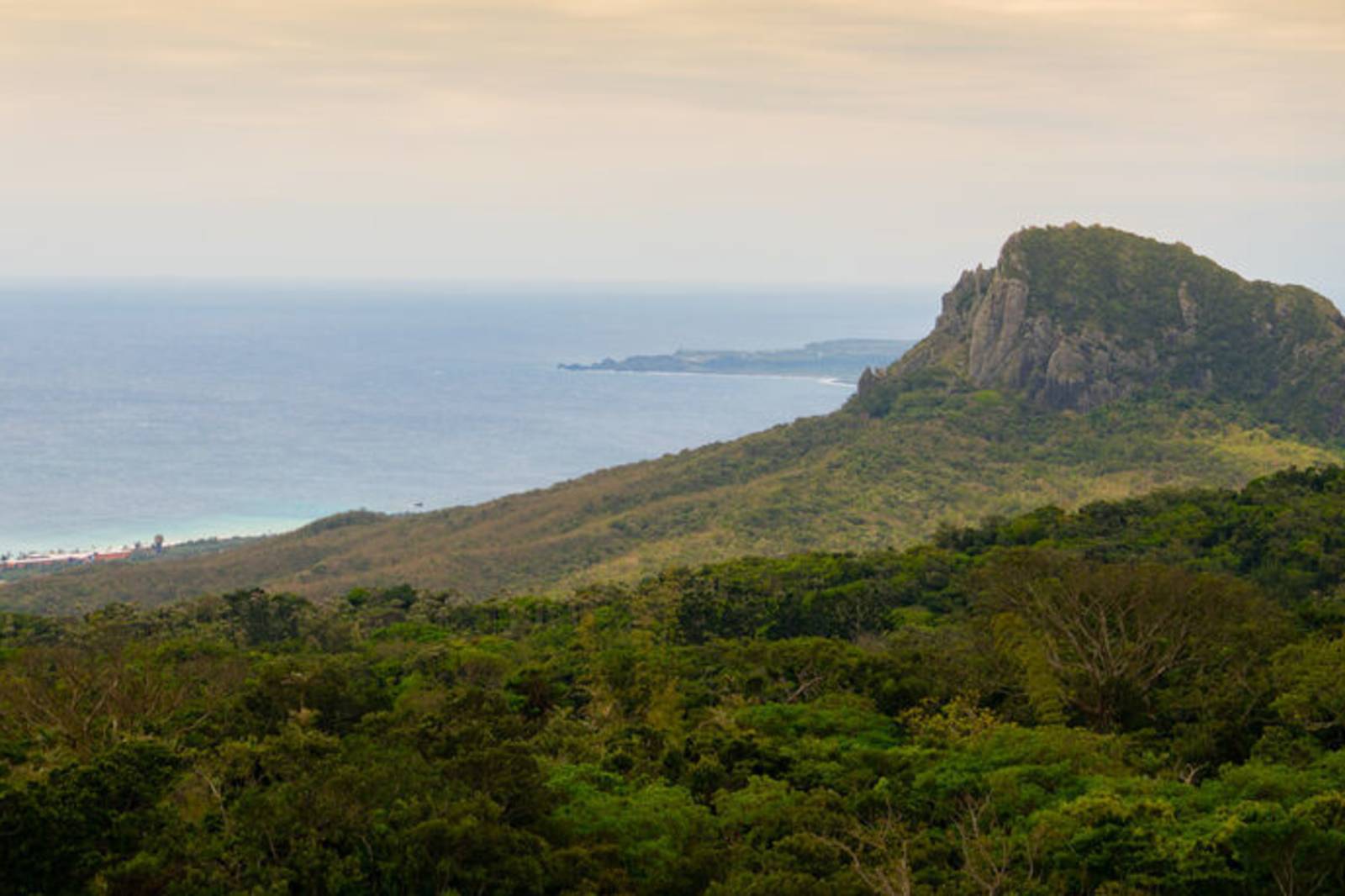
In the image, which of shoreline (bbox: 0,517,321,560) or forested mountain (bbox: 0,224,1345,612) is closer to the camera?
forested mountain (bbox: 0,224,1345,612)

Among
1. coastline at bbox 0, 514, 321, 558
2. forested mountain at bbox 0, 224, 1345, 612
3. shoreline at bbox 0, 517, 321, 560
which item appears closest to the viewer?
forested mountain at bbox 0, 224, 1345, 612

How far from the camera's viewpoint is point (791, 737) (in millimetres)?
29484

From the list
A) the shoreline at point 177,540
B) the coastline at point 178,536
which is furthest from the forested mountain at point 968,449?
the coastline at point 178,536

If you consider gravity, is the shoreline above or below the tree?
below

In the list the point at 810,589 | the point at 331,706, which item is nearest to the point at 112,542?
the point at 810,589

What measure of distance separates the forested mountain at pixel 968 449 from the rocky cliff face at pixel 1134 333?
144mm

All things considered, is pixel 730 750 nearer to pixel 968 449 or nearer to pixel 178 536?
pixel 968 449

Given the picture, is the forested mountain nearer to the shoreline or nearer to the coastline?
the shoreline

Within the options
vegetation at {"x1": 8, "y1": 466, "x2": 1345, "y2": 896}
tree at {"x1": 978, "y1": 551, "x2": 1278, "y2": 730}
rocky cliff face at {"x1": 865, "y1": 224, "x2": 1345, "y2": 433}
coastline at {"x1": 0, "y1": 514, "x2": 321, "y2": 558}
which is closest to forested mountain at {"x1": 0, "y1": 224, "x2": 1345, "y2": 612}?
rocky cliff face at {"x1": 865, "y1": 224, "x2": 1345, "y2": 433}

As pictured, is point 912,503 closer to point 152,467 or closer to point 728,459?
point 728,459

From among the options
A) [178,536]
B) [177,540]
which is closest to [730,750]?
[177,540]

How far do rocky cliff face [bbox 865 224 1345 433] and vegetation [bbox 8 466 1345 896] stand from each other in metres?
52.3

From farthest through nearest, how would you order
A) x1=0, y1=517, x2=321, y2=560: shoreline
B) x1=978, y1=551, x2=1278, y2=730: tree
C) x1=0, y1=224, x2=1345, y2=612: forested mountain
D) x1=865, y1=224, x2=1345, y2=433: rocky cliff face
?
x1=0, y1=517, x2=321, y2=560: shoreline, x1=865, y1=224, x2=1345, y2=433: rocky cliff face, x1=0, y1=224, x2=1345, y2=612: forested mountain, x1=978, y1=551, x2=1278, y2=730: tree

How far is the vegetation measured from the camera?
20594mm
